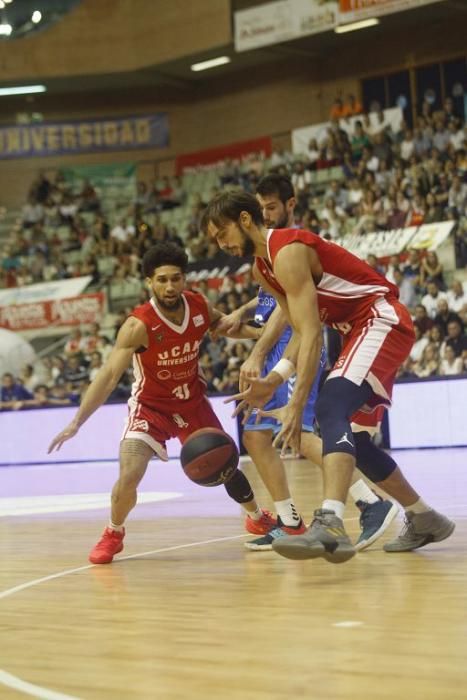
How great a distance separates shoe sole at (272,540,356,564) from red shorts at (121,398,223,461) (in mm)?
1760

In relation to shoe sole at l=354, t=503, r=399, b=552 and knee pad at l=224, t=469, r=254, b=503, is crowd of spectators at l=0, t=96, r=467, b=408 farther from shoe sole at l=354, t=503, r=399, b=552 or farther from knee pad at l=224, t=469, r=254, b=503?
shoe sole at l=354, t=503, r=399, b=552

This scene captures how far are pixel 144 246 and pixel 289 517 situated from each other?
1837 centimetres

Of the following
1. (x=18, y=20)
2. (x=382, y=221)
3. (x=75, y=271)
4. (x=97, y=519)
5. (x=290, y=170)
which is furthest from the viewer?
(x=18, y=20)

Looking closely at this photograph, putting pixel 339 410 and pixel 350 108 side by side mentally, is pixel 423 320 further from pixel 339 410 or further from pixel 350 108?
pixel 339 410

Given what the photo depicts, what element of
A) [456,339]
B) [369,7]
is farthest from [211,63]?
[456,339]

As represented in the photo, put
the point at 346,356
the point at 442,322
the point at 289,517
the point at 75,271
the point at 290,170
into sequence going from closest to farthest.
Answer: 1. the point at 346,356
2. the point at 289,517
3. the point at 442,322
4. the point at 290,170
5. the point at 75,271

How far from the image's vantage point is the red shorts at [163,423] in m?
6.23

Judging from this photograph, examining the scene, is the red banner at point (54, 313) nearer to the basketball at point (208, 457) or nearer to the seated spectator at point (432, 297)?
the seated spectator at point (432, 297)

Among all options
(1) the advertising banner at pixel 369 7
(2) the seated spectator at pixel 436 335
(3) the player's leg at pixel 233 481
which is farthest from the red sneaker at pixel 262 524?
(1) the advertising banner at pixel 369 7

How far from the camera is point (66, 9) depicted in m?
27.1

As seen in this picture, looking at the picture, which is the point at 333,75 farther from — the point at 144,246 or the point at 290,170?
the point at 144,246

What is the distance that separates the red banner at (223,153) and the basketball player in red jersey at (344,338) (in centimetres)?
2197

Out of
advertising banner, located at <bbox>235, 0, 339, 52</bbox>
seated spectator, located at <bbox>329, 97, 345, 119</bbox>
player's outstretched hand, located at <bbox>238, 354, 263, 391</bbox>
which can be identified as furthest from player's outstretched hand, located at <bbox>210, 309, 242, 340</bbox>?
seated spectator, located at <bbox>329, 97, 345, 119</bbox>

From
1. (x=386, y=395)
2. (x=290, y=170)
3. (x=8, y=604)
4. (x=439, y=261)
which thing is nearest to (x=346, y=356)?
(x=386, y=395)
